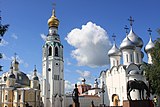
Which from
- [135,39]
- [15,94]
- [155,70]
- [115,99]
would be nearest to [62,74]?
[15,94]

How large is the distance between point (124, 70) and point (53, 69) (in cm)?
1663

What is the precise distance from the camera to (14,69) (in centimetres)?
6016

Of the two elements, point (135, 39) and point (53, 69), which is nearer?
point (135, 39)

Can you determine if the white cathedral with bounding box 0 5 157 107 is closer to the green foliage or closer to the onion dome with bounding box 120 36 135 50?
the onion dome with bounding box 120 36 135 50

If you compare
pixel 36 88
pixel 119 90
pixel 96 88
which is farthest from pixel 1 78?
pixel 119 90

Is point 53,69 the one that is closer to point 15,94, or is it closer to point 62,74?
point 62,74

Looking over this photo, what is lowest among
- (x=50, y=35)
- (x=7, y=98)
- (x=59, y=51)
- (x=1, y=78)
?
(x=7, y=98)

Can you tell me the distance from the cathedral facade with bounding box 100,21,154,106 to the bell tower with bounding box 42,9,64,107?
412 inches

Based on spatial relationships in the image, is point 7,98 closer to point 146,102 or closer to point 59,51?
point 59,51

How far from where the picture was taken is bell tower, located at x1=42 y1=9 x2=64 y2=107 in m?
50.8

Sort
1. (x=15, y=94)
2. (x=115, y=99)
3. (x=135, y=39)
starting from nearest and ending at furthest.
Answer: (x=115, y=99)
(x=135, y=39)
(x=15, y=94)

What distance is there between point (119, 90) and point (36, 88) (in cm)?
2155

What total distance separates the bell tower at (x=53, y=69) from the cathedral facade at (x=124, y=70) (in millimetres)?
10468

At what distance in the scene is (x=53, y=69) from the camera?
52188 mm
